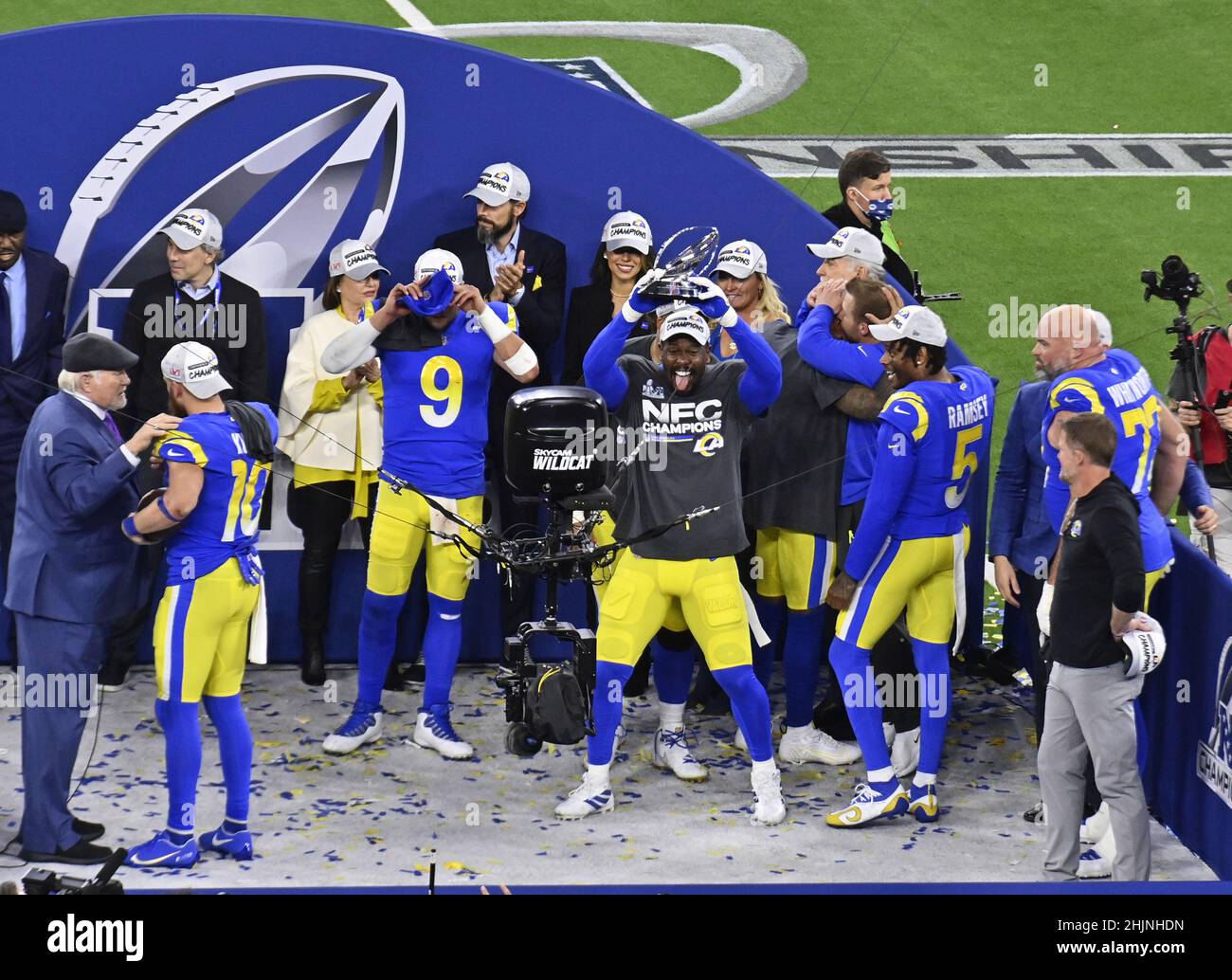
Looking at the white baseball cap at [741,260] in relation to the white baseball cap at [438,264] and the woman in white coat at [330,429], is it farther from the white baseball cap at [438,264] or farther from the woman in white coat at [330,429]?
the woman in white coat at [330,429]

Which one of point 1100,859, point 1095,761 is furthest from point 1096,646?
point 1100,859

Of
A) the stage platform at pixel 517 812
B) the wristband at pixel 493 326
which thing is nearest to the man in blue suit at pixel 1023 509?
the stage platform at pixel 517 812

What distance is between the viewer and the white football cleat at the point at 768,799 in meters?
7.80

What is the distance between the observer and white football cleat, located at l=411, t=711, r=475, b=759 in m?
8.38

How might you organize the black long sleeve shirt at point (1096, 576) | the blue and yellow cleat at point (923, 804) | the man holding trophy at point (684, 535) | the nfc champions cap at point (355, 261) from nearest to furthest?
1. the black long sleeve shirt at point (1096, 576)
2. the man holding trophy at point (684, 535)
3. the blue and yellow cleat at point (923, 804)
4. the nfc champions cap at point (355, 261)

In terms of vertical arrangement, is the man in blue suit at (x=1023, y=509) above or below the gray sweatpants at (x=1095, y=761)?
above

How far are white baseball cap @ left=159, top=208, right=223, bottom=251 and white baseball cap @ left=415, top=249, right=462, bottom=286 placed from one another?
39.4 inches

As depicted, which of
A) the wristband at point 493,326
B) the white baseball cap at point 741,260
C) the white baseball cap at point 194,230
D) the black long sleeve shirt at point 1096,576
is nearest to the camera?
the black long sleeve shirt at point 1096,576

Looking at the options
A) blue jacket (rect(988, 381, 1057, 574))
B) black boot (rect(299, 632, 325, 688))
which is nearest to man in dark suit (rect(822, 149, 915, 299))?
blue jacket (rect(988, 381, 1057, 574))

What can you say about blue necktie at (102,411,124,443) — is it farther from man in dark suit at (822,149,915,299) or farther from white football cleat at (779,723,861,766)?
man in dark suit at (822,149,915,299)

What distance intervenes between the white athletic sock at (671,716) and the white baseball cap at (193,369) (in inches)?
90.8

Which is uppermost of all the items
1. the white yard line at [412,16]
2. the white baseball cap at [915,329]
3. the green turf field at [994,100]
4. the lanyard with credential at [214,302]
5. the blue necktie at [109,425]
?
A: the white yard line at [412,16]

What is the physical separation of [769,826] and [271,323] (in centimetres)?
319
